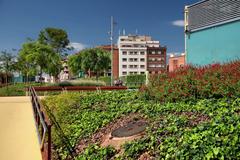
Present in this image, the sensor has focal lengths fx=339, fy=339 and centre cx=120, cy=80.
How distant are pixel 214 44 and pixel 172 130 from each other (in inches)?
354

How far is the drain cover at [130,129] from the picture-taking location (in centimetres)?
599

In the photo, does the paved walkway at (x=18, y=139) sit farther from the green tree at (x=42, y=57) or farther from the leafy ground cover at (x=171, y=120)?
the green tree at (x=42, y=57)

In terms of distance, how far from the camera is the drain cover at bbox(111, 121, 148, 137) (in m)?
5.99

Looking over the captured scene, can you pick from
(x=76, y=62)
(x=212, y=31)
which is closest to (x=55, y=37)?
(x=76, y=62)

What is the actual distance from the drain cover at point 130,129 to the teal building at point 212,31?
6262 mm

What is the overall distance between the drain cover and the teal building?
6.26 meters

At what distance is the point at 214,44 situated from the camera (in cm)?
1334

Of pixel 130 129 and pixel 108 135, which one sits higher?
pixel 130 129

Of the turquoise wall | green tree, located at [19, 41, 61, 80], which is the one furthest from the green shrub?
green tree, located at [19, 41, 61, 80]

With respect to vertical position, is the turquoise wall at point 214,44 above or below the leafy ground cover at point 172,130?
above

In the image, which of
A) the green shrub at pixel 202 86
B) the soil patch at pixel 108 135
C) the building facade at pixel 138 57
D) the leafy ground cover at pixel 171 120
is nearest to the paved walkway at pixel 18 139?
the leafy ground cover at pixel 171 120

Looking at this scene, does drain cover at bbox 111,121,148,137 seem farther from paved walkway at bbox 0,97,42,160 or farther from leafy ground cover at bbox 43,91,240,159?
paved walkway at bbox 0,97,42,160

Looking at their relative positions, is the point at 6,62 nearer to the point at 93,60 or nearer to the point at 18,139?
the point at 93,60

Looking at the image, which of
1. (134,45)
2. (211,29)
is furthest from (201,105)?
(134,45)
